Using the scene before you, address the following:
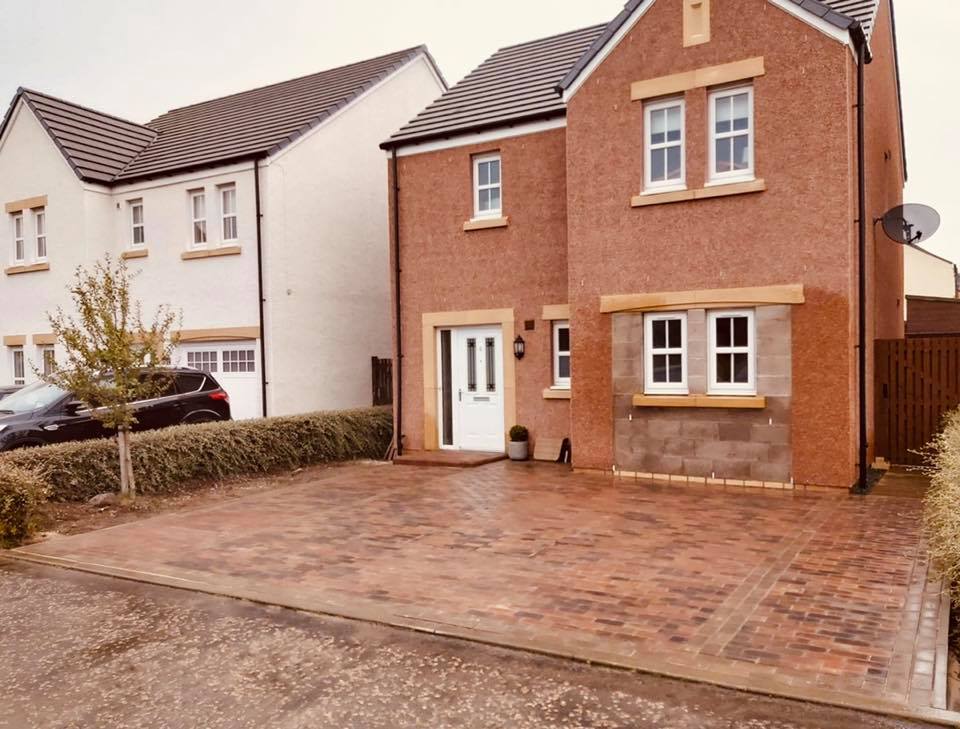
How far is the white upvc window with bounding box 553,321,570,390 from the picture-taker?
14.5 metres

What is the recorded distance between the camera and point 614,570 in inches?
288

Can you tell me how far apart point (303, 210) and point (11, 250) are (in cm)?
932

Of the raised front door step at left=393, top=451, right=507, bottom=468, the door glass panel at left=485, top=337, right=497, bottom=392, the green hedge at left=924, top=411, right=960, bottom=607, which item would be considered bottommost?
the raised front door step at left=393, top=451, right=507, bottom=468

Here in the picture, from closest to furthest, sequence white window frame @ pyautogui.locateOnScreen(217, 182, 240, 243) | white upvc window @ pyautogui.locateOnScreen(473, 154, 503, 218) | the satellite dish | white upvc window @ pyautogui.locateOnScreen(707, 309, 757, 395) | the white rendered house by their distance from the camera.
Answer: white upvc window @ pyautogui.locateOnScreen(707, 309, 757, 395) < the satellite dish < white upvc window @ pyautogui.locateOnScreen(473, 154, 503, 218) < the white rendered house < white window frame @ pyautogui.locateOnScreen(217, 182, 240, 243)

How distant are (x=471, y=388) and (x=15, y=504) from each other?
839 centimetres

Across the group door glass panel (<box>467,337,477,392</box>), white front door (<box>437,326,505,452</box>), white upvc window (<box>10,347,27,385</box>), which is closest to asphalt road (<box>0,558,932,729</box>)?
white front door (<box>437,326,505,452</box>)

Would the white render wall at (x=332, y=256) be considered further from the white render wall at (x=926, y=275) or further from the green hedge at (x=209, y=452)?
the white render wall at (x=926, y=275)

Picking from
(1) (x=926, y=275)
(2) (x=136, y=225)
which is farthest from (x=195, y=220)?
(1) (x=926, y=275)

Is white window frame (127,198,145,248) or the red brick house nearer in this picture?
the red brick house

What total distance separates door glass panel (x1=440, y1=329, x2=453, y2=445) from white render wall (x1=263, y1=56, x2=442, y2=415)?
3.01 meters

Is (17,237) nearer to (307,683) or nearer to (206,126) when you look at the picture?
(206,126)

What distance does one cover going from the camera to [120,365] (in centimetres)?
1092

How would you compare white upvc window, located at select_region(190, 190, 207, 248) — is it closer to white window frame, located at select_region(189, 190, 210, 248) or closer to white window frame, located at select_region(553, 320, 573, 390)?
white window frame, located at select_region(189, 190, 210, 248)

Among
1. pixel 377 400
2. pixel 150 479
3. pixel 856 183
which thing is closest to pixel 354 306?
pixel 377 400
